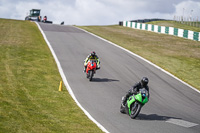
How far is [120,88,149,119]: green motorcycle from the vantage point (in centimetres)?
1192

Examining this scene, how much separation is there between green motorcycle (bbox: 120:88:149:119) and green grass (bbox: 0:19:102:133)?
1892 millimetres

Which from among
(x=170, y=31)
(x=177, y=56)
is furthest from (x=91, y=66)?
(x=170, y=31)

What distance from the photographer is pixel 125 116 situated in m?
12.7

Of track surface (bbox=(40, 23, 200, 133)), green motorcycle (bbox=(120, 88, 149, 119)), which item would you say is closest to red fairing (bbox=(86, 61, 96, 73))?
track surface (bbox=(40, 23, 200, 133))

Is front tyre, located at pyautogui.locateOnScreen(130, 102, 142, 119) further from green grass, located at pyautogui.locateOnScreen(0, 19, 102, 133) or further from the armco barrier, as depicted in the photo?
the armco barrier

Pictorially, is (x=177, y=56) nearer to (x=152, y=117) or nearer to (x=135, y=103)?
(x=152, y=117)

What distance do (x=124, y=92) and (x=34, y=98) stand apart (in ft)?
17.6

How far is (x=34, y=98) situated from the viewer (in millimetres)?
14023

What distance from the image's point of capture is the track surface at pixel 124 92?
1174 cm

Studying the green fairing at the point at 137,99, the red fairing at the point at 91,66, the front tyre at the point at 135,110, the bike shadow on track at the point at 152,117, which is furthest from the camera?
the red fairing at the point at 91,66

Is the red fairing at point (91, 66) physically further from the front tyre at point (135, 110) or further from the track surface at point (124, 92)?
the front tyre at point (135, 110)

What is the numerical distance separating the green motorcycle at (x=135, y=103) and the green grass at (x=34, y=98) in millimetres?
1892

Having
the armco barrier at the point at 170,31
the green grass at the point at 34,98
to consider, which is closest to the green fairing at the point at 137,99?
the green grass at the point at 34,98

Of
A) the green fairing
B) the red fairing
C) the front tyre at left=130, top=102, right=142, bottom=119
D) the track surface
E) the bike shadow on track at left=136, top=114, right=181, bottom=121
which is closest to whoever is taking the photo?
the track surface
